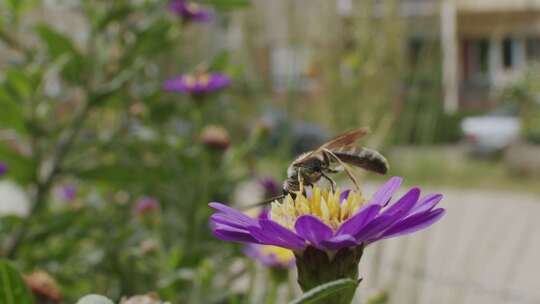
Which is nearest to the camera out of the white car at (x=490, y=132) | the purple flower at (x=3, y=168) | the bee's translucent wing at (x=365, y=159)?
the bee's translucent wing at (x=365, y=159)

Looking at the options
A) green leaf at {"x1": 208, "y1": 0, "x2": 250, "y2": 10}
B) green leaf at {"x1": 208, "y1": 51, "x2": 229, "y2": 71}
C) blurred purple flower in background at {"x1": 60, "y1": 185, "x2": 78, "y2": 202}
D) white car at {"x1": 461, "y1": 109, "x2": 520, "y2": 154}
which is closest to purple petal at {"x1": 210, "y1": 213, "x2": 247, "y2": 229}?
green leaf at {"x1": 208, "y1": 0, "x2": 250, "y2": 10}

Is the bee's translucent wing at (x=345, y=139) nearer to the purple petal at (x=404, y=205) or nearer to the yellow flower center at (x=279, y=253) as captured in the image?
the purple petal at (x=404, y=205)

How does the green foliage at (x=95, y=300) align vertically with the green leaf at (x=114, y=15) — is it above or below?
below

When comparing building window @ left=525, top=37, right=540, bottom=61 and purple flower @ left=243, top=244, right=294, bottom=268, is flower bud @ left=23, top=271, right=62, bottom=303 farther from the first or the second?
building window @ left=525, top=37, right=540, bottom=61

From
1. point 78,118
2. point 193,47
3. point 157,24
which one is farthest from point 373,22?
point 78,118

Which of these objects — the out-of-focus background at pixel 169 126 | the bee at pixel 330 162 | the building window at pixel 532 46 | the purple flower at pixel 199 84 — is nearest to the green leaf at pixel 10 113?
the out-of-focus background at pixel 169 126

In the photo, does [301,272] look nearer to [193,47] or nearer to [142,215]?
[142,215]

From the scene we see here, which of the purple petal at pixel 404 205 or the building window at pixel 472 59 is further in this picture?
the building window at pixel 472 59
